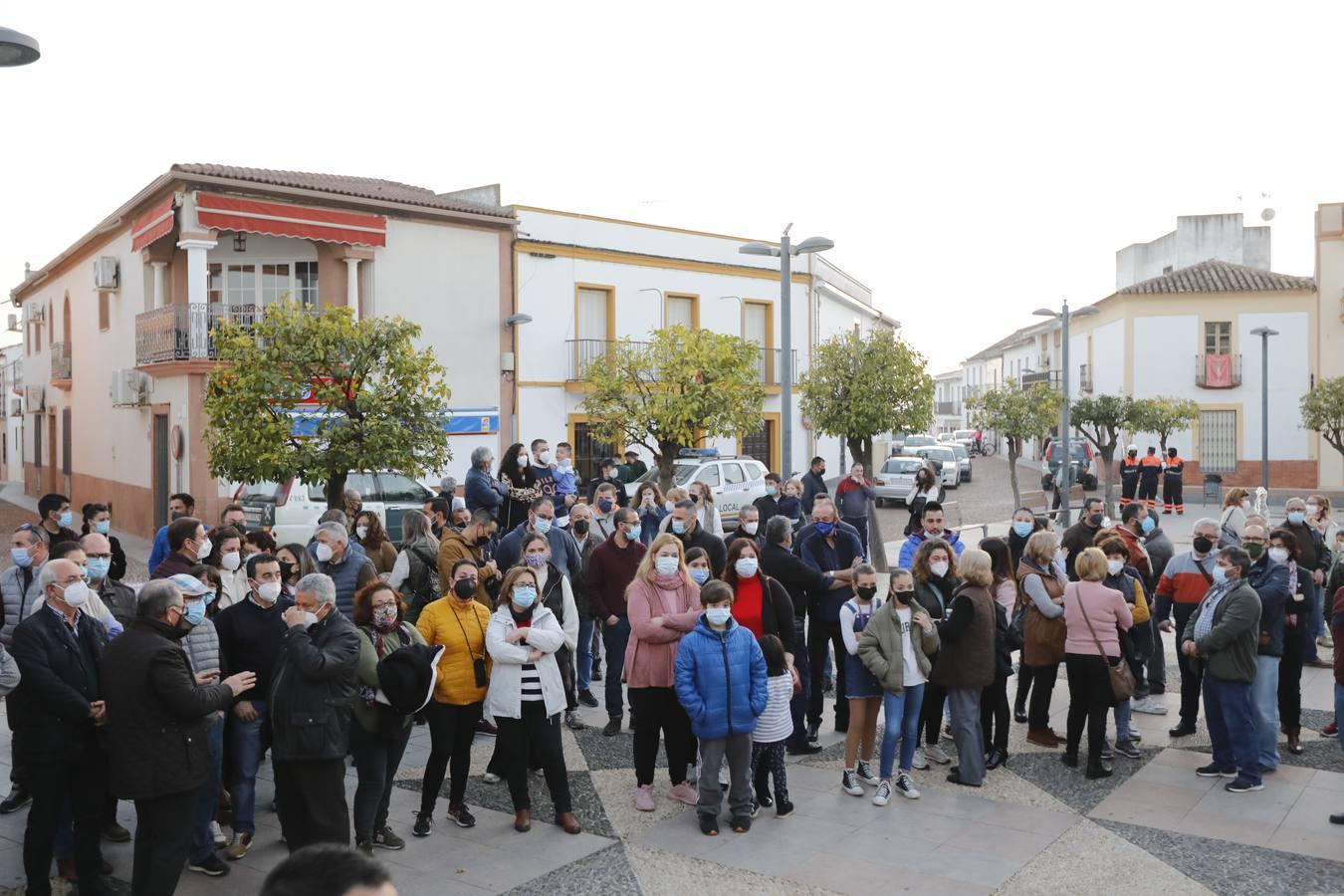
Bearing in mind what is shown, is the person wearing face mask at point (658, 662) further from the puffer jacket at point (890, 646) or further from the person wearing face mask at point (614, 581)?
the person wearing face mask at point (614, 581)

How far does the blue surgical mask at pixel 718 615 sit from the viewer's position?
22.8 ft

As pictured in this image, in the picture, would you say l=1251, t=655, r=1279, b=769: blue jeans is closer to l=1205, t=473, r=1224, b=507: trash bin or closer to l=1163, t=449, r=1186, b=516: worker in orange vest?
l=1163, t=449, r=1186, b=516: worker in orange vest

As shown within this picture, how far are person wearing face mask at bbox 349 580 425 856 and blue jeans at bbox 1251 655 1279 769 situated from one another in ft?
19.1

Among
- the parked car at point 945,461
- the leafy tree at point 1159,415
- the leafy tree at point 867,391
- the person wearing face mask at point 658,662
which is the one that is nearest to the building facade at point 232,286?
the leafy tree at point 867,391

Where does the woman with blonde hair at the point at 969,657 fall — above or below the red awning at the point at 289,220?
below

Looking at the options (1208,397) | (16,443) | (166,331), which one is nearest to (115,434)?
(166,331)

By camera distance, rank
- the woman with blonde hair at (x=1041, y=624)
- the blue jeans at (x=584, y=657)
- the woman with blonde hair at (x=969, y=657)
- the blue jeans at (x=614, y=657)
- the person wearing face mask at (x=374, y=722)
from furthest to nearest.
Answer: the blue jeans at (x=584, y=657) < the blue jeans at (x=614, y=657) < the woman with blonde hair at (x=1041, y=624) < the woman with blonde hair at (x=969, y=657) < the person wearing face mask at (x=374, y=722)

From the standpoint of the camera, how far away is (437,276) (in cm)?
2502

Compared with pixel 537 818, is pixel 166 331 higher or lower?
higher

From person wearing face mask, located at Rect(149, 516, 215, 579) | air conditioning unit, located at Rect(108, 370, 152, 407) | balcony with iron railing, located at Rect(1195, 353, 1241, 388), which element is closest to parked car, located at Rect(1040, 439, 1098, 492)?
balcony with iron railing, located at Rect(1195, 353, 1241, 388)

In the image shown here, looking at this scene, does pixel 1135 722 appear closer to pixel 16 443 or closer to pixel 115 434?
pixel 115 434

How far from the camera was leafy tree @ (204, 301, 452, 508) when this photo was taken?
1221 cm

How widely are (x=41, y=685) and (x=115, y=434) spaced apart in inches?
901

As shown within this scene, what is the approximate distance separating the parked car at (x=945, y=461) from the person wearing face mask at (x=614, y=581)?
90.4ft
